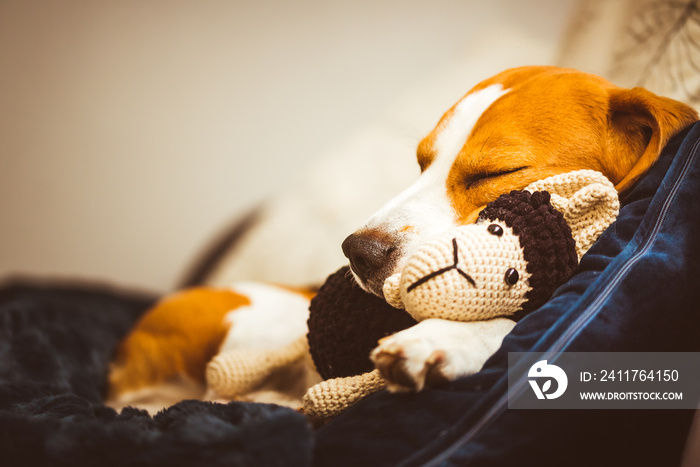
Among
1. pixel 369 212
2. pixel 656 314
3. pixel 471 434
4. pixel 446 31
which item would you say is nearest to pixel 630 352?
pixel 656 314

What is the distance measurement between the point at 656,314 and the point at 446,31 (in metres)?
2.27

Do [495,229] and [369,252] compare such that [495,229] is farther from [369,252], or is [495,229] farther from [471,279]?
[369,252]

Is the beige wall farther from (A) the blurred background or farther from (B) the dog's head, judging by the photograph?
(B) the dog's head

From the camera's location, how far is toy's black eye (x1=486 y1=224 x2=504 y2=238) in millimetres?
725

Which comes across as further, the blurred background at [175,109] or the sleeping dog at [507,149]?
the blurred background at [175,109]

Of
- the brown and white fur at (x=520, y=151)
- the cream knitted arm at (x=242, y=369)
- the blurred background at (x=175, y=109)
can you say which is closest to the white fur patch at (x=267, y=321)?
the cream knitted arm at (x=242, y=369)

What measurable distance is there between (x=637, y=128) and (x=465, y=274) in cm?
62

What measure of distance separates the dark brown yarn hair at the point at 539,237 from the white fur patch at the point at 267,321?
765 millimetres

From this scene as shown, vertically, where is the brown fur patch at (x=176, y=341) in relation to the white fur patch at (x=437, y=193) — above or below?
below

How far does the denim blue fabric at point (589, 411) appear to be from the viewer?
2.14 ft

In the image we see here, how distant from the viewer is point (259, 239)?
2221 mm

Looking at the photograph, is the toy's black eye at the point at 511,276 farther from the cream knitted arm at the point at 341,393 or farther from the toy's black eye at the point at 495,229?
the cream knitted arm at the point at 341,393

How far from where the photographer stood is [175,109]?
3.02 meters

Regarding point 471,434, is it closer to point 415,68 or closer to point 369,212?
point 369,212
